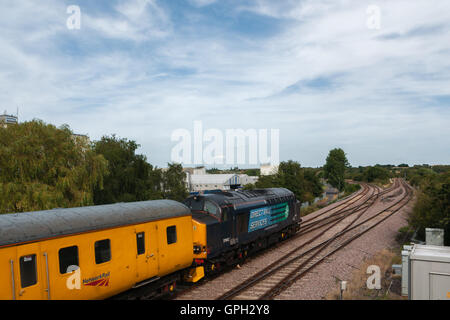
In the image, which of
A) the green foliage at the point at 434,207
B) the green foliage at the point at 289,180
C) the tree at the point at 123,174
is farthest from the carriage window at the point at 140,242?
the green foliage at the point at 289,180

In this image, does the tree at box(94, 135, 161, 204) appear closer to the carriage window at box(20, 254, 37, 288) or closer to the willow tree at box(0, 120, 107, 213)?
the willow tree at box(0, 120, 107, 213)

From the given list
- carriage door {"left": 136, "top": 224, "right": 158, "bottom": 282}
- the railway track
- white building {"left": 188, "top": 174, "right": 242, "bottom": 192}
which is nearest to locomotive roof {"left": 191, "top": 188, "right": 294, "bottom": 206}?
the railway track

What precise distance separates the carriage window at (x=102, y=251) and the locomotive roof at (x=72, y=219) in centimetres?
44

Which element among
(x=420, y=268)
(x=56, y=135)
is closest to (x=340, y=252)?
(x=420, y=268)

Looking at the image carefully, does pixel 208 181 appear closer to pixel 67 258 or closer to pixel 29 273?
pixel 67 258

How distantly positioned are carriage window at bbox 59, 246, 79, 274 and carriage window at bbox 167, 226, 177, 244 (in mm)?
4011

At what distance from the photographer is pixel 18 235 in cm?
838

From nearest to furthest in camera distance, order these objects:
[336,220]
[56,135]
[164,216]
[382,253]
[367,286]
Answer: [164,216], [367,286], [382,253], [56,135], [336,220]

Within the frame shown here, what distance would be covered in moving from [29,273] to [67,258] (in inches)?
43.0

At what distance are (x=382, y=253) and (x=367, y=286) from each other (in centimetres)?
679

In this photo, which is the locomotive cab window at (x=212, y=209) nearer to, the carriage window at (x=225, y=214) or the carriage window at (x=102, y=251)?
the carriage window at (x=225, y=214)

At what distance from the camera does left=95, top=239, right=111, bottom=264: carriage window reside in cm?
1044

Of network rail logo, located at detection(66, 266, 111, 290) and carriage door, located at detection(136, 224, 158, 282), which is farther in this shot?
carriage door, located at detection(136, 224, 158, 282)
